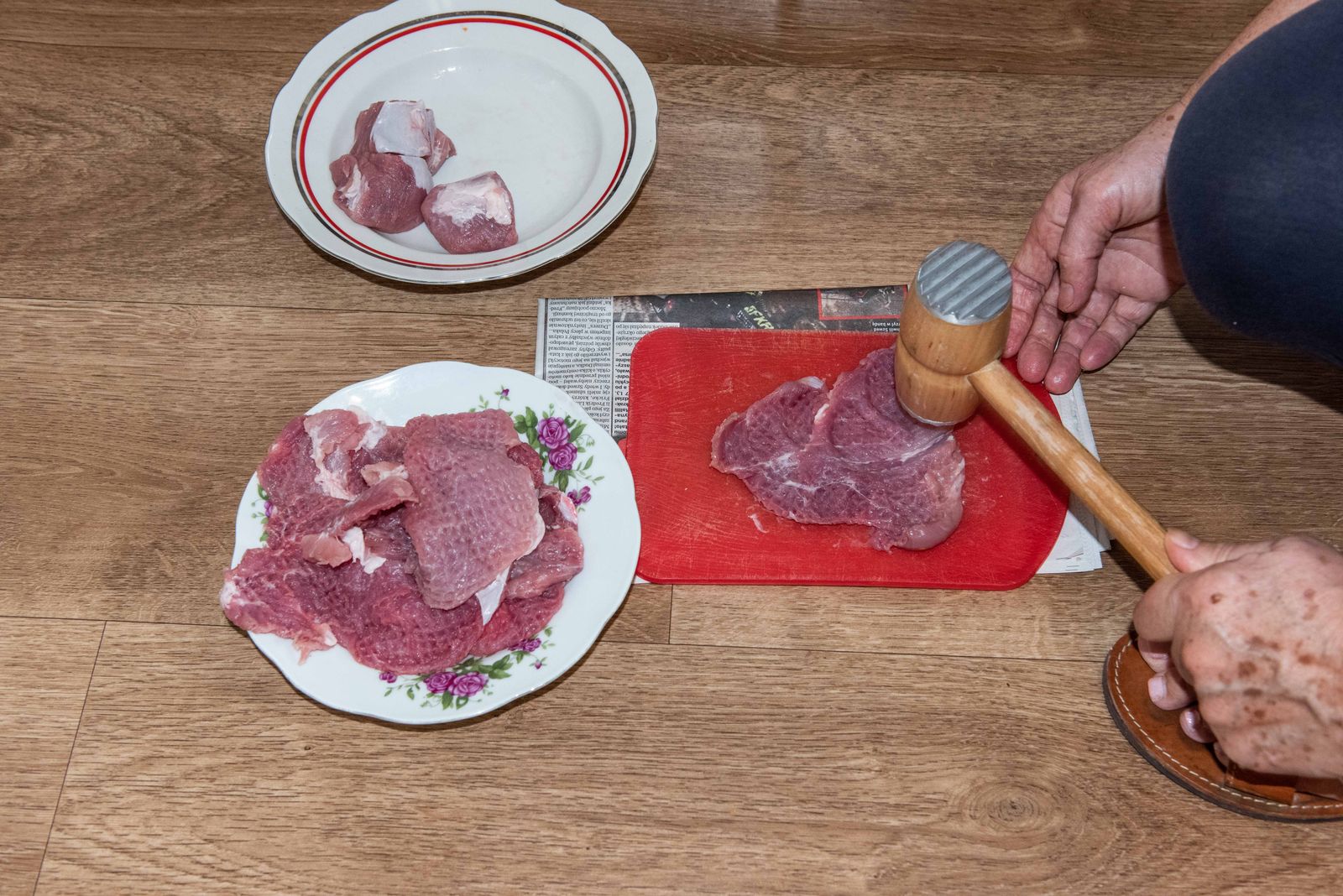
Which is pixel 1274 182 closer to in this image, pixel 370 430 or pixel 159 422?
pixel 370 430

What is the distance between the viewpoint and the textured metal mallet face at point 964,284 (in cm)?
113

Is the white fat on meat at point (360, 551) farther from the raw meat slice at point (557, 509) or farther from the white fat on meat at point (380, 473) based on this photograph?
the raw meat slice at point (557, 509)

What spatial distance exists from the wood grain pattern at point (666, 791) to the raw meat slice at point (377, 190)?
68cm

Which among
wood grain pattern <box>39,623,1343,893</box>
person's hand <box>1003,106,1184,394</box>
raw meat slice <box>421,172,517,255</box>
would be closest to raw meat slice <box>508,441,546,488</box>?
wood grain pattern <box>39,623,1343,893</box>

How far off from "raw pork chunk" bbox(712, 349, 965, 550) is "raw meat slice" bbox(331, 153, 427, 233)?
61cm

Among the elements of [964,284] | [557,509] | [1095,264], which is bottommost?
[557,509]

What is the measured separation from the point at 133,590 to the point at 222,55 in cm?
103

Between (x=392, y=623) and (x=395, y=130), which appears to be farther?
(x=395, y=130)

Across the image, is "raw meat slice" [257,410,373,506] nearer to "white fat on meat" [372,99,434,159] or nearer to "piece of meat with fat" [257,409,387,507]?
"piece of meat with fat" [257,409,387,507]

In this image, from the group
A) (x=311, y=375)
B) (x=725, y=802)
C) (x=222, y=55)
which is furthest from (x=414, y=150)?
(x=725, y=802)

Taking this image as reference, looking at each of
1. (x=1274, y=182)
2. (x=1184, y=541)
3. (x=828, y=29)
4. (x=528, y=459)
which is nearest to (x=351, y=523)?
(x=528, y=459)

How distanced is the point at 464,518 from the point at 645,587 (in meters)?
0.27

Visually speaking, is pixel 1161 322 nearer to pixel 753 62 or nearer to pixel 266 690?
pixel 753 62

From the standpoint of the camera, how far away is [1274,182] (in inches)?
39.5
